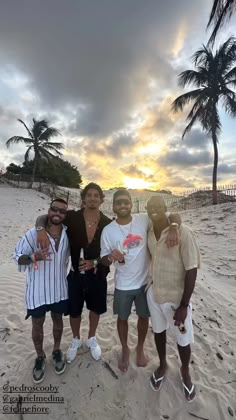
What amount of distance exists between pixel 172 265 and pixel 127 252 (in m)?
0.45

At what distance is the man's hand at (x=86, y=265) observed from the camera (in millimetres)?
2520

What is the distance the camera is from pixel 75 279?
104 inches

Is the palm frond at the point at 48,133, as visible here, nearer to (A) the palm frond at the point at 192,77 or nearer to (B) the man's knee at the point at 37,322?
(A) the palm frond at the point at 192,77

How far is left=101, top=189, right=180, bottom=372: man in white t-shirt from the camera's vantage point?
2.44 metres

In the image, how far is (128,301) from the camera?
2.56m

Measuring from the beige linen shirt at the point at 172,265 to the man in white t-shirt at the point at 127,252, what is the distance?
7.0 inches

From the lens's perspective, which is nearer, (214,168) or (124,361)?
(124,361)

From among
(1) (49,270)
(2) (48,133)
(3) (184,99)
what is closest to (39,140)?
(2) (48,133)

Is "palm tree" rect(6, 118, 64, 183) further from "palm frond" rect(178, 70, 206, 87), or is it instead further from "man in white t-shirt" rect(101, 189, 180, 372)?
"man in white t-shirt" rect(101, 189, 180, 372)

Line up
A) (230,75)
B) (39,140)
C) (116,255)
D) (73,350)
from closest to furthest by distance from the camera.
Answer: (116,255) → (73,350) → (230,75) → (39,140)

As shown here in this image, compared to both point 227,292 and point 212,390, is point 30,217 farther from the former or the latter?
point 212,390

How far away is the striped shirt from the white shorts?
95cm

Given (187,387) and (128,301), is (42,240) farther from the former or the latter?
(187,387)

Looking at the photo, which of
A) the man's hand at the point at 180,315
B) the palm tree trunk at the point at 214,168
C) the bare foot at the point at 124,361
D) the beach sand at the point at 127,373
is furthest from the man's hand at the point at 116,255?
the palm tree trunk at the point at 214,168
